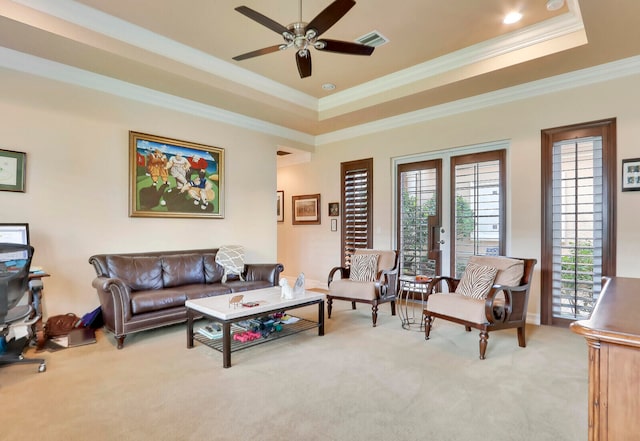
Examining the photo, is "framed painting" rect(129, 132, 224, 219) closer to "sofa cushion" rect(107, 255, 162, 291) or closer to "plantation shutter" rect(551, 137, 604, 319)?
"sofa cushion" rect(107, 255, 162, 291)

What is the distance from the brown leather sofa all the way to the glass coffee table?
0.47 metres

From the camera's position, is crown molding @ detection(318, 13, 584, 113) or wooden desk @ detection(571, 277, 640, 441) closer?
wooden desk @ detection(571, 277, 640, 441)

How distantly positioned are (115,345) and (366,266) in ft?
9.88

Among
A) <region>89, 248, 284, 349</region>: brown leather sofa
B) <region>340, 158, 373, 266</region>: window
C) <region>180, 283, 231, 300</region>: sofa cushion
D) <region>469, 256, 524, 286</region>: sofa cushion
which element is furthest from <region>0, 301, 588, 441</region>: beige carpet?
<region>340, 158, 373, 266</region>: window

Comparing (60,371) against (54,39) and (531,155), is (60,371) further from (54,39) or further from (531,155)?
(531,155)

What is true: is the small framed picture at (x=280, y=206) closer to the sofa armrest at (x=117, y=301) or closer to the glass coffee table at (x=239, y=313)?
the glass coffee table at (x=239, y=313)

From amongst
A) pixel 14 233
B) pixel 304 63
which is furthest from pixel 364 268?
pixel 14 233

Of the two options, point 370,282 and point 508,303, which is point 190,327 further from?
point 508,303

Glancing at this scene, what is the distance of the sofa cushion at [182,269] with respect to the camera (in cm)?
416

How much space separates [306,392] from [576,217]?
370 cm

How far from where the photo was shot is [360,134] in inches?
235

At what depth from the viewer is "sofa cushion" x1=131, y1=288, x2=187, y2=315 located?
131 inches

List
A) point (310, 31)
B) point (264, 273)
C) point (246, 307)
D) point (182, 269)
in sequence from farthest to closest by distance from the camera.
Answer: point (264, 273) → point (182, 269) → point (246, 307) → point (310, 31)

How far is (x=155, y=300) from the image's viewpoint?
3.46 metres
